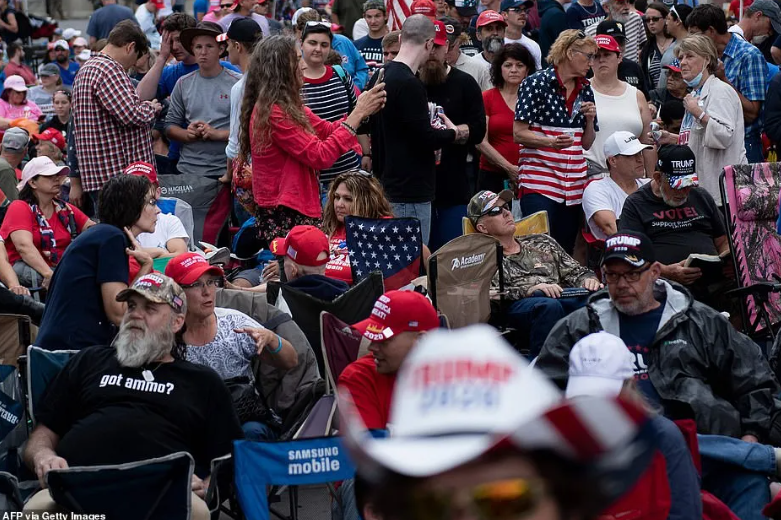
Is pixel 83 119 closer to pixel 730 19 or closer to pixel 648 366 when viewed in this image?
pixel 648 366

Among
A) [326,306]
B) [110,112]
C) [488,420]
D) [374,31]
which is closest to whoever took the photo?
[488,420]

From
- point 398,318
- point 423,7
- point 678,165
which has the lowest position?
point 678,165

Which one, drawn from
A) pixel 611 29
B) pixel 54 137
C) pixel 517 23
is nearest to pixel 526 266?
pixel 611 29

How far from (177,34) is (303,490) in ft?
15.8

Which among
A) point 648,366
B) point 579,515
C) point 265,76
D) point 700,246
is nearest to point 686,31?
point 700,246

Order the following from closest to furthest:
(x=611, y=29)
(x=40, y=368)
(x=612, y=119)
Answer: (x=40, y=368)
(x=612, y=119)
(x=611, y=29)

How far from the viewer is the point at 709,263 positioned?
6.92 metres

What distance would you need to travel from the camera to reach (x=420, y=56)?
749 centimetres

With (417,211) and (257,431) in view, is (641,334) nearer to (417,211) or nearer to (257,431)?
(257,431)

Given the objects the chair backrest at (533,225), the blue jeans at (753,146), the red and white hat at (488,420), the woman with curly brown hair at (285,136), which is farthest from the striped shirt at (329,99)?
the red and white hat at (488,420)

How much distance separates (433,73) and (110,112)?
2234 mm

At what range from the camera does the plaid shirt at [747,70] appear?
905cm

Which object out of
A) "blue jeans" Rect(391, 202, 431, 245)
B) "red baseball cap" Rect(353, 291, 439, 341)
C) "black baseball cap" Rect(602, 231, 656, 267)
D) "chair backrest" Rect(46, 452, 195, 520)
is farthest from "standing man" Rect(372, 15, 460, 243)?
"chair backrest" Rect(46, 452, 195, 520)

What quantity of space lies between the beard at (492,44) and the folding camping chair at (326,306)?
4.29 meters
